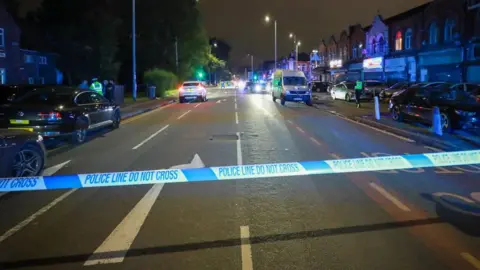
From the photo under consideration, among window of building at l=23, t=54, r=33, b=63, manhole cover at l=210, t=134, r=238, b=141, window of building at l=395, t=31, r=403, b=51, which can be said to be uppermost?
window of building at l=395, t=31, r=403, b=51

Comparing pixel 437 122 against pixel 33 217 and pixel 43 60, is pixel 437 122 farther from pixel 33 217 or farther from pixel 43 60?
pixel 43 60

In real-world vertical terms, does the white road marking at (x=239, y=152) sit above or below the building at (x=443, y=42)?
below

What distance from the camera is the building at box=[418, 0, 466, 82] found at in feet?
121

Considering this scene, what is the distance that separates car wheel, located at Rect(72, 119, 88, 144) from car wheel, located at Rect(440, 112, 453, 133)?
443 inches

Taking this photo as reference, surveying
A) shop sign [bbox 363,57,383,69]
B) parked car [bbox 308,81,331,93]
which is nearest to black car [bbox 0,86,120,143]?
shop sign [bbox 363,57,383,69]

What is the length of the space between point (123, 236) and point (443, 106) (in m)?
13.0

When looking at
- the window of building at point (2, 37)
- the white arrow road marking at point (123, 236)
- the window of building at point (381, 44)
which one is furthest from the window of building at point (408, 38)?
the white arrow road marking at point (123, 236)

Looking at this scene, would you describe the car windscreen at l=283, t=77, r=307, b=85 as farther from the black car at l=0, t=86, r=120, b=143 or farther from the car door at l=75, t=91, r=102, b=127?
the black car at l=0, t=86, r=120, b=143

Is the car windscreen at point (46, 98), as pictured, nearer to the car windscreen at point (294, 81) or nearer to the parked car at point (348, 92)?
the car windscreen at point (294, 81)

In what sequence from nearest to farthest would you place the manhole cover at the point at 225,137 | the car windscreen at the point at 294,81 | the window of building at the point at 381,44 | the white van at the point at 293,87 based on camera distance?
the manhole cover at the point at 225,137 → the white van at the point at 293,87 → the car windscreen at the point at 294,81 → the window of building at the point at 381,44

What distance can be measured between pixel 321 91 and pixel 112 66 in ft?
85.6

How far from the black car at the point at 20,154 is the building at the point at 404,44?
135ft

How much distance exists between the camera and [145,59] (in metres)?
59.9

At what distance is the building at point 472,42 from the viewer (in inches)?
1371
